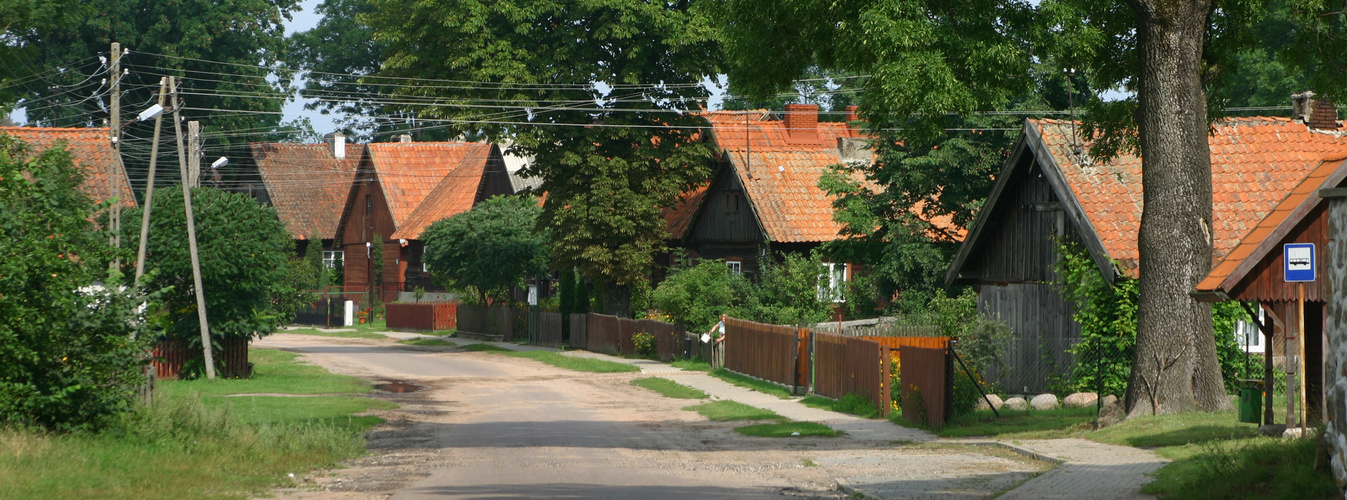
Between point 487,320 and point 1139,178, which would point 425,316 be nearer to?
point 487,320

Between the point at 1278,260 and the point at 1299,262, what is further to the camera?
the point at 1278,260

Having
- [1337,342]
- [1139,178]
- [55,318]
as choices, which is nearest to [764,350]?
[1139,178]

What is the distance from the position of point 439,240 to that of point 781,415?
3148 cm

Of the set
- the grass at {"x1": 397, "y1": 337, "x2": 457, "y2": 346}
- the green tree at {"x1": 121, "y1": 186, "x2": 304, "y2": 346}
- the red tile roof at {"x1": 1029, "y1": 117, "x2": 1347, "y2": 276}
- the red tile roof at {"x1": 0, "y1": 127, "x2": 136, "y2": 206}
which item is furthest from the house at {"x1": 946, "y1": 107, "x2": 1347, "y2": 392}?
the red tile roof at {"x1": 0, "y1": 127, "x2": 136, "y2": 206}

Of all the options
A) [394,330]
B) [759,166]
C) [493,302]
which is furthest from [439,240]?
[759,166]

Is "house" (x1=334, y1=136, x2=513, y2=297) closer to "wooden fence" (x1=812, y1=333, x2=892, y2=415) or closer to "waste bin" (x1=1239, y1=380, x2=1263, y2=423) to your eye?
"wooden fence" (x1=812, y1=333, x2=892, y2=415)

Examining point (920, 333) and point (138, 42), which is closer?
point (920, 333)

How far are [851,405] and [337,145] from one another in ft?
195

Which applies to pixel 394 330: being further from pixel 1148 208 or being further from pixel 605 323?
pixel 1148 208

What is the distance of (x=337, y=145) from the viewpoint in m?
76.7

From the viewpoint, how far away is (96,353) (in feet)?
45.8

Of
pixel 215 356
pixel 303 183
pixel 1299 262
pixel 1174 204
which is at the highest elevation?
pixel 303 183

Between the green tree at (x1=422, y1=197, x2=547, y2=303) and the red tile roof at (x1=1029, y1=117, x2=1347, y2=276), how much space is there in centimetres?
2788

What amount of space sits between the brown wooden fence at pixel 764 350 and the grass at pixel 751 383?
133 millimetres
